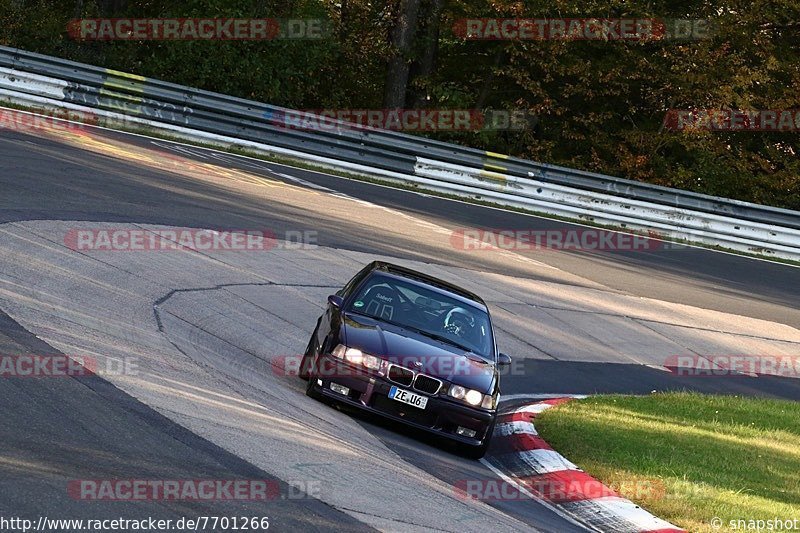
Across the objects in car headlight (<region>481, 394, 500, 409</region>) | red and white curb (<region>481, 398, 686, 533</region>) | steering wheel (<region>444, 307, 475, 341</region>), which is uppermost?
steering wheel (<region>444, 307, 475, 341</region>)

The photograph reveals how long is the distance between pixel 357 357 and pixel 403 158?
17.0 m

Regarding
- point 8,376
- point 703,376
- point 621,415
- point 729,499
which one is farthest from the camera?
point 703,376

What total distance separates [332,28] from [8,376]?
26.7 metres

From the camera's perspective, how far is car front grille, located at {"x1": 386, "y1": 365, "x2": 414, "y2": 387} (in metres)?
10.4

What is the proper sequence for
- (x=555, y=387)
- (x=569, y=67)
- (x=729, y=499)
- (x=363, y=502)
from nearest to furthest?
1. (x=363, y=502)
2. (x=729, y=499)
3. (x=555, y=387)
4. (x=569, y=67)

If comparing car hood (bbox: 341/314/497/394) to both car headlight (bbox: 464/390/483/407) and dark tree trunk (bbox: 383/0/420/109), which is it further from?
dark tree trunk (bbox: 383/0/420/109)

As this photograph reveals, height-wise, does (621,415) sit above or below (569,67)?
below

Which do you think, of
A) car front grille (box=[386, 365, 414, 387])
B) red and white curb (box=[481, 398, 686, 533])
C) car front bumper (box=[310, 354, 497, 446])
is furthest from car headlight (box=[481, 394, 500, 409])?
car front grille (box=[386, 365, 414, 387])

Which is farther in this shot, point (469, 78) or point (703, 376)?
point (469, 78)

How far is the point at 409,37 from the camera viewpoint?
112 ft

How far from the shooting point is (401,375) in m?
10.4

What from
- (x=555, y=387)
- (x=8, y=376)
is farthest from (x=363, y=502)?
(x=555, y=387)

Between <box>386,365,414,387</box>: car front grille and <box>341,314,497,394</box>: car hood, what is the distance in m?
0.06

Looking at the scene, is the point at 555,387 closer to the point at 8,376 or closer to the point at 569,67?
the point at 8,376
